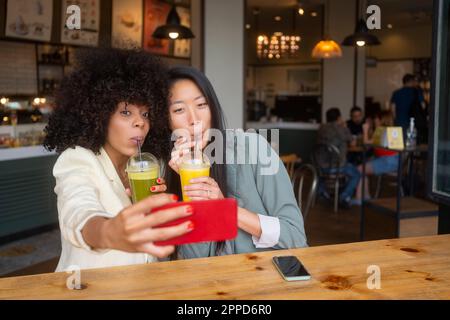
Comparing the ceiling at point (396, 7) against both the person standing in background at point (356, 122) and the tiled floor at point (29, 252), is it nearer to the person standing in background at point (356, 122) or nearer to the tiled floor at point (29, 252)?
the person standing in background at point (356, 122)

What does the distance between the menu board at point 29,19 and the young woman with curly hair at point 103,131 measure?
4591 mm

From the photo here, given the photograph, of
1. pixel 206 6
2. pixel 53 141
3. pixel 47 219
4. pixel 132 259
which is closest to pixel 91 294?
pixel 132 259

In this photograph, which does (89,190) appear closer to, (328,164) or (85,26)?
(328,164)

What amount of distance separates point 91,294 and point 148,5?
6.69 m

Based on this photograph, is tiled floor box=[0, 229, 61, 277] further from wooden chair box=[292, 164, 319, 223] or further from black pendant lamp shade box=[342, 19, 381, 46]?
black pendant lamp shade box=[342, 19, 381, 46]

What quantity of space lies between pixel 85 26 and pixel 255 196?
5646 millimetres

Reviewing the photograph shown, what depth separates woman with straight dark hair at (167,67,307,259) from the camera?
1.67 m

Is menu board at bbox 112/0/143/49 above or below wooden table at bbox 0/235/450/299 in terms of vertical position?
above

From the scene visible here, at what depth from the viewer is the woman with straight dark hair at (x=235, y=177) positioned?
65.6 inches

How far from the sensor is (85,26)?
6645mm

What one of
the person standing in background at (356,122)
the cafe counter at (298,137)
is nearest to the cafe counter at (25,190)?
the person standing in background at (356,122)

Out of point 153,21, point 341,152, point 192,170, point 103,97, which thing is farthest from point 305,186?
point 192,170

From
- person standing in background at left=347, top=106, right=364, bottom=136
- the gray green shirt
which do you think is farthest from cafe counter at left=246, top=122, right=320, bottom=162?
the gray green shirt

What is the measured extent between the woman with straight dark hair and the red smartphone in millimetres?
674
